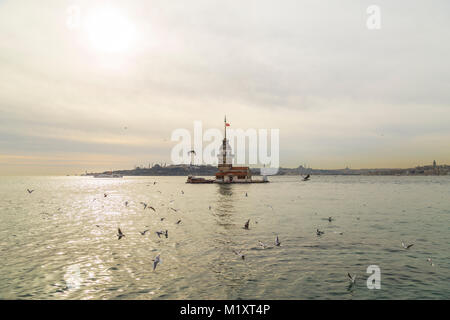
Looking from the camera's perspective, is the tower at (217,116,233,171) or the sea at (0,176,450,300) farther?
the tower at (217,116,233,171)

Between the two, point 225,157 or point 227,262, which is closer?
point 227,262

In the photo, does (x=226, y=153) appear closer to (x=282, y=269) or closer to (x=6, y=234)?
(x=6, y=234)

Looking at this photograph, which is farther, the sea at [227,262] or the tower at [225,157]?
the tower at [225,157]

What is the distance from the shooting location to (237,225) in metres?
26.7

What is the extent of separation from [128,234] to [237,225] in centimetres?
968

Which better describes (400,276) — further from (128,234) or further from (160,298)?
(128,234)

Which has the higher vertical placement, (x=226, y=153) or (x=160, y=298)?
(x=226, y=153)

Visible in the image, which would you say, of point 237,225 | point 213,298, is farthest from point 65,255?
point 237,225
